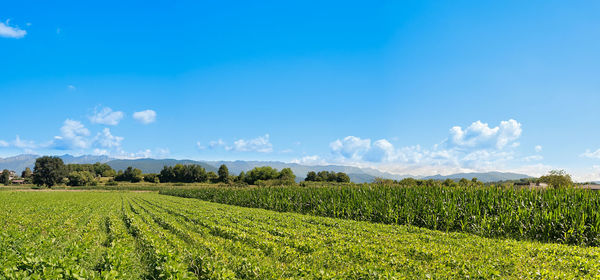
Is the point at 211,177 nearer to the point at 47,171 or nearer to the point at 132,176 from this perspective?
the point at 132,176

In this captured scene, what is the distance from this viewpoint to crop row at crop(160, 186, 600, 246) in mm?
15016

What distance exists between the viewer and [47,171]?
12619cm

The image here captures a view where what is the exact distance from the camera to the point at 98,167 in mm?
199000

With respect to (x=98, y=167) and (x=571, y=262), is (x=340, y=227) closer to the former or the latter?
(x=571, y=262)

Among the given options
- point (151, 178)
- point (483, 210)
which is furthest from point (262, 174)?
point (483, 210)

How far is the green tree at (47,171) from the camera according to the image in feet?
414

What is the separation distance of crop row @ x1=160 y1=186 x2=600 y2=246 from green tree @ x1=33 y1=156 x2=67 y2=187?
13909 centimetres

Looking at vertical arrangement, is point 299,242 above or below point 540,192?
below

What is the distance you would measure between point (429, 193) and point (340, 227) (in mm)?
7566

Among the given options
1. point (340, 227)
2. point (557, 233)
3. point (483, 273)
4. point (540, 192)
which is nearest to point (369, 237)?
point (340, 227)

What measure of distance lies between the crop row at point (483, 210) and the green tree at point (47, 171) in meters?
139

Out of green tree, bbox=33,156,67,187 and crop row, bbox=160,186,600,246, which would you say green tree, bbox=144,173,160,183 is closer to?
green tree, bbox=33,156,67,187

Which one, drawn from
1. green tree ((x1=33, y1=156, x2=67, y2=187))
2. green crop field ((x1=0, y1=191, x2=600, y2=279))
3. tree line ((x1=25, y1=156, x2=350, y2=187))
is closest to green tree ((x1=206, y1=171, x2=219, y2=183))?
tree line ((x1=25, y1=156, x2=350, y2=187))

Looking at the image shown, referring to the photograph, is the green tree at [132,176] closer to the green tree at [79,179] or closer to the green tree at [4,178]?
the green tree at [79,179]
